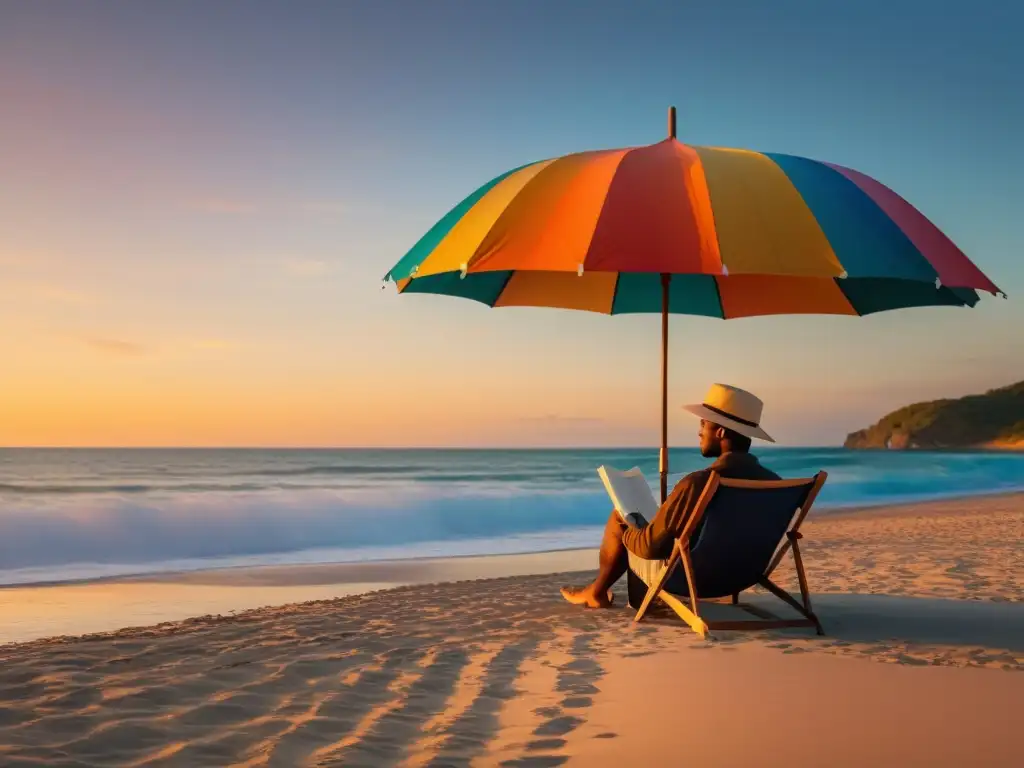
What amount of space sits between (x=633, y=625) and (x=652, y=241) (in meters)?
2.25

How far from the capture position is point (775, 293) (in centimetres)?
631

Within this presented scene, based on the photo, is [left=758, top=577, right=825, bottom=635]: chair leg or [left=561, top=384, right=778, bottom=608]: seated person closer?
[left=561, top=384, right=778, bottom=608]: seated person

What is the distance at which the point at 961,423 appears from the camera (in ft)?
312

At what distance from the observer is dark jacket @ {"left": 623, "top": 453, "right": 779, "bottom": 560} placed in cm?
473

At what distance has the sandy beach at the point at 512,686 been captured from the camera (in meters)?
3.10

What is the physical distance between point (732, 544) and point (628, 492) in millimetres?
812

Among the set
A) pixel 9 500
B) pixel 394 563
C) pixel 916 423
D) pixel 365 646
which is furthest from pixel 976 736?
pixel 916 423

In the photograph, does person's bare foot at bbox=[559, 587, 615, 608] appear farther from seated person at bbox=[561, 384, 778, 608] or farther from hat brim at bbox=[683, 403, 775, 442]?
hat brim at bbox=[683, 403, 775, 442]

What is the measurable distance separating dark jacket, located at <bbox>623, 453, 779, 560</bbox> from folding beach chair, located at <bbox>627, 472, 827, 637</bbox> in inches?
2.5

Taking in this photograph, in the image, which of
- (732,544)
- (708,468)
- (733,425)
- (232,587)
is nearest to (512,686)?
(708,468)

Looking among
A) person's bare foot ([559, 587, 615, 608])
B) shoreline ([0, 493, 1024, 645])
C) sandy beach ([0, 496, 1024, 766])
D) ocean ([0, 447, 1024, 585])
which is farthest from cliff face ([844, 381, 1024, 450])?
sandy beach ([0, 496, 1024, 766])

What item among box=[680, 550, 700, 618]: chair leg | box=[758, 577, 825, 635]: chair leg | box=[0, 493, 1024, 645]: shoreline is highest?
box=[680, 550, 700, 618]: chair leg

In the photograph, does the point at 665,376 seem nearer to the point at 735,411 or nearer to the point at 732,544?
the point at 735,411

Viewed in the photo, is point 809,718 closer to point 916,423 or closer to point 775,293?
point 775,293
